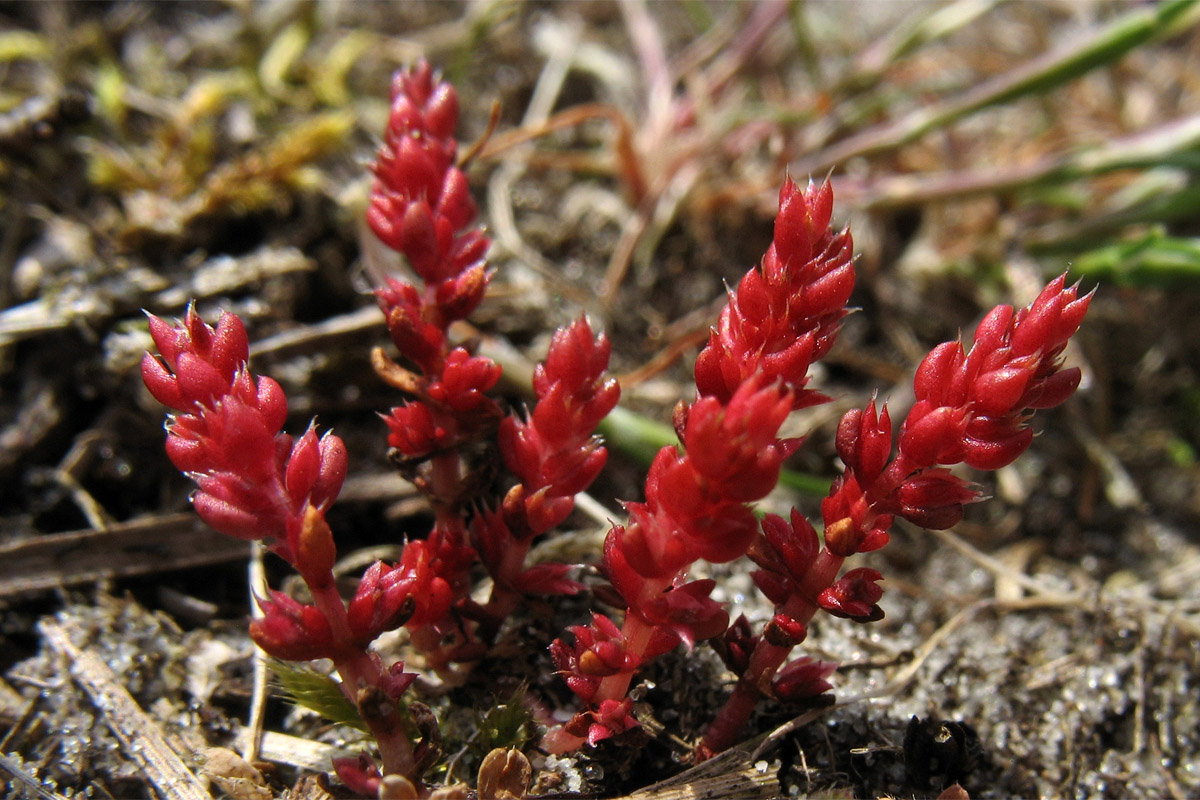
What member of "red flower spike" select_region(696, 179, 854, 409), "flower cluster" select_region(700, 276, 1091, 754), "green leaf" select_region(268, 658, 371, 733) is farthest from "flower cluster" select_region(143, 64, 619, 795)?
"flower cluster" select_region(700, 276, 1091, 754)

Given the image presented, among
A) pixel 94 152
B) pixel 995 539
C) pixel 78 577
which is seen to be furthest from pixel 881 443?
pixel 94 152

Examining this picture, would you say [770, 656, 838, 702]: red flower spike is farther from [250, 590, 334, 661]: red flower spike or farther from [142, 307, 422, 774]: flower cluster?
[250, 590, 334, 661]: red flower spike

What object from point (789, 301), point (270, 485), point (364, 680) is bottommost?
point (364, 680)

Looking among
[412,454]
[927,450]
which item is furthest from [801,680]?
[412,454]

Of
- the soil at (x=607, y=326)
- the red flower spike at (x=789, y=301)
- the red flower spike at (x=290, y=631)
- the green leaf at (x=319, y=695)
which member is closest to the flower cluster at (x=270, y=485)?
the red flower spike at (x=290, y=631)

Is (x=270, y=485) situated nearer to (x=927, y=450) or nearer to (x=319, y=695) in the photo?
(x=319, y=695)

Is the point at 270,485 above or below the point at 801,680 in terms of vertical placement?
above

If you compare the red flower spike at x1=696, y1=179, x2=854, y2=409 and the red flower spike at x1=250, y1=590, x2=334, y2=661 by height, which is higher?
the red flower spike at x1=696, y1=179, x2=854, y2=409

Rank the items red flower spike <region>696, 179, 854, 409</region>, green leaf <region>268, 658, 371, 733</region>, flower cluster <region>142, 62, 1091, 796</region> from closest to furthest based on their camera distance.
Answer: flower cluster <region>142, 62, 1091, 796</region> → red flower spike <region>696, 179, 854, 409</region> → green leaf <region>268, 658, 371, 733</region>
